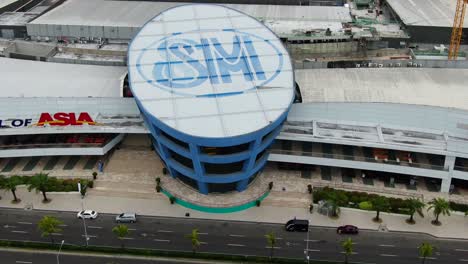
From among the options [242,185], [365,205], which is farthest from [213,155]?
[365,205]

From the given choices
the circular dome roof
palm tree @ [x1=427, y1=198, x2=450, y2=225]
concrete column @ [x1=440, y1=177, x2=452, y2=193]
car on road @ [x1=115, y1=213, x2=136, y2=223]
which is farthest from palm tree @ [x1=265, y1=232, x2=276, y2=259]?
concrete column @ [x1=440, y1=177, x2=452, y2=193]

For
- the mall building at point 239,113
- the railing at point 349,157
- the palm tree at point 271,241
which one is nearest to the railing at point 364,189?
the mall building at point 239,113

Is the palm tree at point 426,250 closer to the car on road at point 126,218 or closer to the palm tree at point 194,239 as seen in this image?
the palm tree at point 194,239

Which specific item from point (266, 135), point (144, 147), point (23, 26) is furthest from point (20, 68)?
point (266, 135)

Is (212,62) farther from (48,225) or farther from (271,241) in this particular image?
(48,225)

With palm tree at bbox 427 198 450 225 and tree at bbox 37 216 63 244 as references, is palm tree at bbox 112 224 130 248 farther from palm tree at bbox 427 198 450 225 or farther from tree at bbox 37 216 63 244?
palm tree at bbox 427 198 450 225

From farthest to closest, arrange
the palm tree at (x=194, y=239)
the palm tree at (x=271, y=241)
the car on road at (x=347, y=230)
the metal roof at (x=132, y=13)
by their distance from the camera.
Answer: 1. the metal roof at (x=132, y=13)
2. the car on road at (x=347, y=230)
3. the palm tree at (x=194, y=239)
4. the palm tree at (x=271, y=241)
